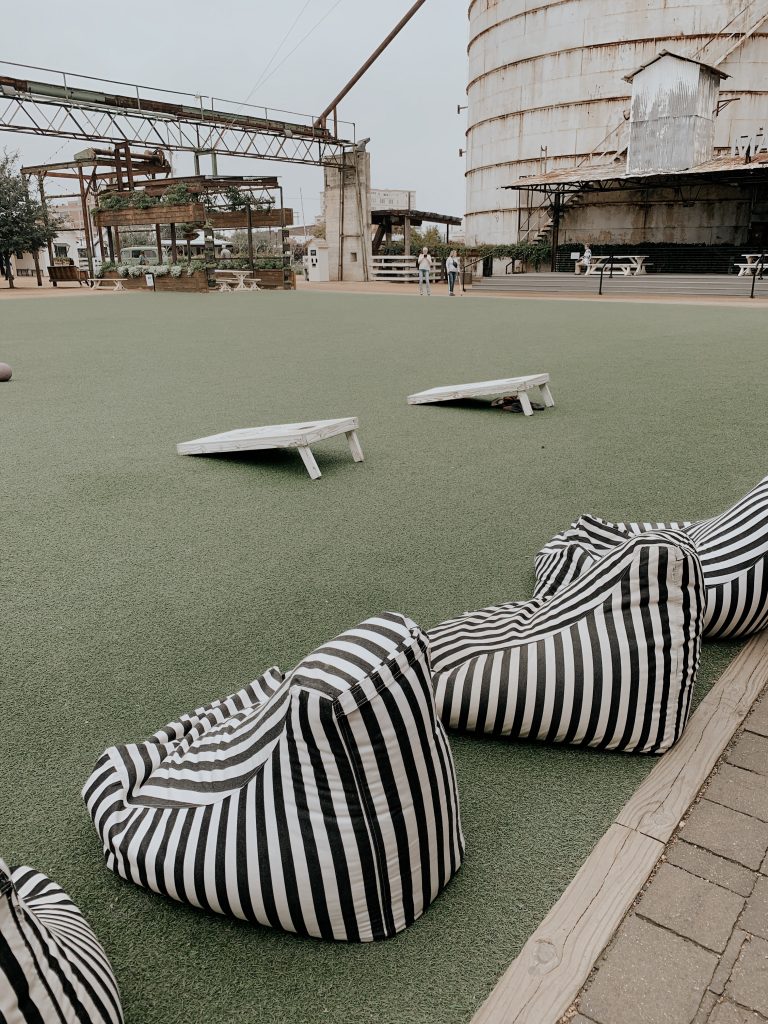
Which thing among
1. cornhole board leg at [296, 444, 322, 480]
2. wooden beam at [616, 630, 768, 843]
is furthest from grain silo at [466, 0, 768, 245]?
wooden beam at [616, 630, 768, 843]

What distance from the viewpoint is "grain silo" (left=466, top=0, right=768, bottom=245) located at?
109ft

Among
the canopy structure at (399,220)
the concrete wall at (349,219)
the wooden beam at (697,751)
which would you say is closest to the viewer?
the wooden beam at (697,751)

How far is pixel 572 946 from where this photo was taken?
176 centimetres

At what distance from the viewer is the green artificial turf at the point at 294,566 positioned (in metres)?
1.77

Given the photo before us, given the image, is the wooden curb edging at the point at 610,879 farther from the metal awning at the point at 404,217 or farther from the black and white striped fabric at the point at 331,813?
the metal awning at the point at 404,217

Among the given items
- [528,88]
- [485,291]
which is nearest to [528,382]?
[485,291]

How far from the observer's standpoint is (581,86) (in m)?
35.9

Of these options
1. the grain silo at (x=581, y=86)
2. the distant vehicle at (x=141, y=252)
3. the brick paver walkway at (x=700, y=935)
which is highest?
the grain silo at (x=581, y=86)

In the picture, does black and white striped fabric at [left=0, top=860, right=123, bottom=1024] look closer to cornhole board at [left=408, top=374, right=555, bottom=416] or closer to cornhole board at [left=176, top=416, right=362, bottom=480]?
cornhole board at [left=176, top=416, right=362, bottom=480]

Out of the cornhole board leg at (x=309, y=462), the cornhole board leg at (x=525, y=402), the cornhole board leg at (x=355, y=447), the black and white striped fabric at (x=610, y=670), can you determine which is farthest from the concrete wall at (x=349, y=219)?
the black and white striped fabric at (x=610, y=670)

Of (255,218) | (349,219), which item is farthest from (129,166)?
(349,219)

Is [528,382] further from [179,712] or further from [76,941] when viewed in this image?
[76,941]

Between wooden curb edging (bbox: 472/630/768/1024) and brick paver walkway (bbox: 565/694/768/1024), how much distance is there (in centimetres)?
3

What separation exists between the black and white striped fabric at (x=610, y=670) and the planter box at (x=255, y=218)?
31.8 meters
